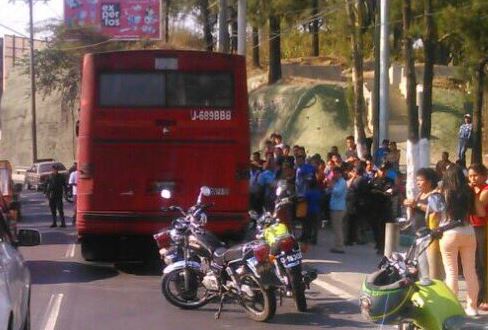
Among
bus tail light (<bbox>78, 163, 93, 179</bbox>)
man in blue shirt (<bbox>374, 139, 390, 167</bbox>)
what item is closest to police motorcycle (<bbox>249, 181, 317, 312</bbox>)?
bus tail light (<bbox>78, 163, 93, 179</bbox>)

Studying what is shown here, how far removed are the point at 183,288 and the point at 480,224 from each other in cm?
364

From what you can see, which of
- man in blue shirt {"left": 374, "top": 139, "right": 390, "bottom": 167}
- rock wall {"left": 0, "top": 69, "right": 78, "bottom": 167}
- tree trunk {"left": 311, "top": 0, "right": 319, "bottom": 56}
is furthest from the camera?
rock wall {"left": 0, "top": 69, "right": 78, "bottom": 167}

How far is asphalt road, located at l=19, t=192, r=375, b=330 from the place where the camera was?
11281 mm

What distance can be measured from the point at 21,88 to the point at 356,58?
4119cm

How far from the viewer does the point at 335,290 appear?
45.6ft

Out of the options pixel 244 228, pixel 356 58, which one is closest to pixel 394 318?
pixel 244 228

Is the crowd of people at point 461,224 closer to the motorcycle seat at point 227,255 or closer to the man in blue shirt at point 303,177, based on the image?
the motorcycle seat at point 227,255

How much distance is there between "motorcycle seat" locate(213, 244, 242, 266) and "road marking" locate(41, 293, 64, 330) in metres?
2.00

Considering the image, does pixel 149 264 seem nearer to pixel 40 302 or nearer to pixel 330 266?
pixel 330 266

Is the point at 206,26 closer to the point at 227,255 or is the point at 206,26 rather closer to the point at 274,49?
the point at 274,49

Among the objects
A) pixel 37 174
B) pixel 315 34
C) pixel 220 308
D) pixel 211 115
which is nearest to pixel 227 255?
pixel 220 308

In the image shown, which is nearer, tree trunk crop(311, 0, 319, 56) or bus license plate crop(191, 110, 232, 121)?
bus license plate crop(191, 110, 232, 121)

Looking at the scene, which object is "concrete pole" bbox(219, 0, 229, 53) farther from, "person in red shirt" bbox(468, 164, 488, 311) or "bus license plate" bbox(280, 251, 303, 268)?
"person in red shirt" bbox(468, 164, 488, 311)

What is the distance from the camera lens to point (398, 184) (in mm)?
19984
